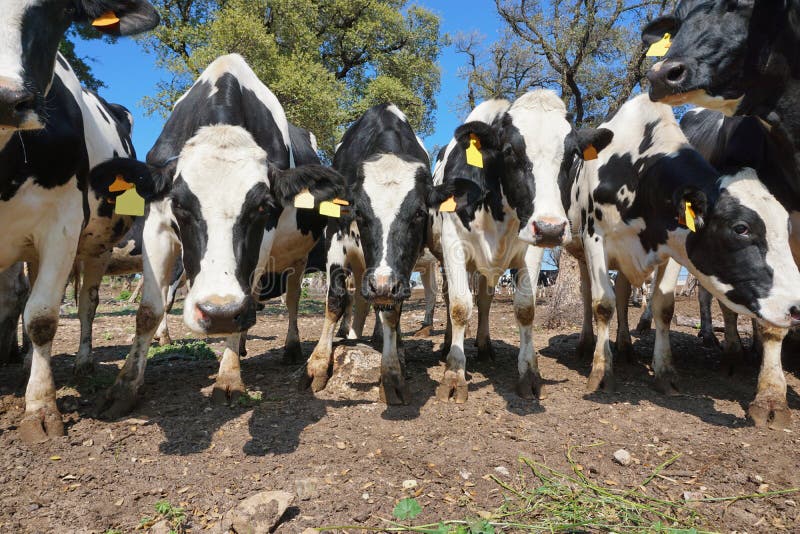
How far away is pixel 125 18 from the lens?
13.9ft

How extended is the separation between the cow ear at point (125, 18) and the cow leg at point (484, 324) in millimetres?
4214

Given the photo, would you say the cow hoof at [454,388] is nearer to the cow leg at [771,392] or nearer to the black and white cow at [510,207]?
the black and white cow at [510,207]

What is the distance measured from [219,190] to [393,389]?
2.17 metres

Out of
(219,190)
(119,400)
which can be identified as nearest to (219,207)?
(219,190)

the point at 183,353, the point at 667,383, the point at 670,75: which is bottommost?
the point at 183,353

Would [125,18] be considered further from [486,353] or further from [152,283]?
[486,353]

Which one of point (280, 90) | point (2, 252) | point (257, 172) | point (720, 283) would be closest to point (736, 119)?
point (720, 283)

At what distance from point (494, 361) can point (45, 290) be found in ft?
15.3

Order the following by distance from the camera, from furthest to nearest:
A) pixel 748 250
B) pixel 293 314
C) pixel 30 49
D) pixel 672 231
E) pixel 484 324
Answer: pixel 293 314
pixel 484 324
pixel 672 231
pixel 748 250
pixel 30 49

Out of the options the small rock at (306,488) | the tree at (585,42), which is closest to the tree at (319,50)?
the tree at (585,42)

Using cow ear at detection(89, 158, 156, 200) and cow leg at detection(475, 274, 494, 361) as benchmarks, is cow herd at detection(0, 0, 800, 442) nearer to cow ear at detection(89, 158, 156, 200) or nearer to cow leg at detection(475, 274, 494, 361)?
cow ear at detection(89, 158, 156, 200)

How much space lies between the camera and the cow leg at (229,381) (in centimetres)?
464

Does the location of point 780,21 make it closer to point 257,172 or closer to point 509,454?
point 509,454

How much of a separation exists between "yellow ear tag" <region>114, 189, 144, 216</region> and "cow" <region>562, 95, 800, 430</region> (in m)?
3.48
